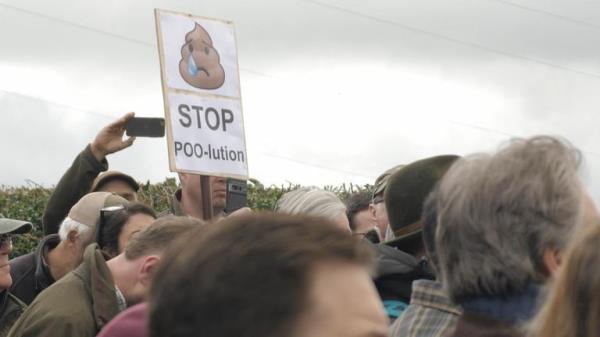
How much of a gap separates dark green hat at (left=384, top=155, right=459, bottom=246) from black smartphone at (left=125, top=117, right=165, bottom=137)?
11.4 ft

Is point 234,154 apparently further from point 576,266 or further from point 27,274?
point 576,266

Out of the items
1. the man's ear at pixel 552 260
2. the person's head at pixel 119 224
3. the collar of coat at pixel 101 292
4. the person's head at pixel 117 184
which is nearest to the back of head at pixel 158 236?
the collar of coat at pixel 101 292

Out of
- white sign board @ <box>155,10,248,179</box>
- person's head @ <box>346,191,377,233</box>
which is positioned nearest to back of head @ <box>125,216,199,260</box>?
white sign board @ <box>155,10,248,179</box>

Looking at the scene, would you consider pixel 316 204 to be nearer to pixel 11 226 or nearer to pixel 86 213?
pixel 86 213

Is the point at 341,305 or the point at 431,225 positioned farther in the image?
the point at 431,225

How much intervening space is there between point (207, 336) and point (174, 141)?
17.8 feet

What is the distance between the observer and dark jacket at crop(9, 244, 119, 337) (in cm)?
459

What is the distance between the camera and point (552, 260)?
2938mm

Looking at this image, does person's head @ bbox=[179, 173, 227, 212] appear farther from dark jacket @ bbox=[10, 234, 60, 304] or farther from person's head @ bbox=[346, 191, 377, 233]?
dark jacket @ bbox=[10, 234, 60, 304]

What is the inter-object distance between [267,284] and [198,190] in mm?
5405

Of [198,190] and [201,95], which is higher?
[201,95]

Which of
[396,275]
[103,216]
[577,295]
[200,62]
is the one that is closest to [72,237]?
[103,216]

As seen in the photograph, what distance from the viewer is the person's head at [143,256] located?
4.43 metres

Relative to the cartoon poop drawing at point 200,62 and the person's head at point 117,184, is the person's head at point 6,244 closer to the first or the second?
the person's head at point 117,184
